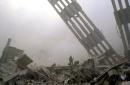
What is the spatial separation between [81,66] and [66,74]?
80cm

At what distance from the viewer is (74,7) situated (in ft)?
51.2

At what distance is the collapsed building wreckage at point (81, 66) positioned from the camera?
862cm

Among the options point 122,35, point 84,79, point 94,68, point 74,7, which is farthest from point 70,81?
point 74,7

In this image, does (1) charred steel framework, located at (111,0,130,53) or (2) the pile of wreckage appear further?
(1) charred steel framework, located at (111,0,130,53)

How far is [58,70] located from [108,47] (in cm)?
449

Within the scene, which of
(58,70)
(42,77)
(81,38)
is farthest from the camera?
(81,38)

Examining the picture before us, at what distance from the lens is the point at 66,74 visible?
10.9 m

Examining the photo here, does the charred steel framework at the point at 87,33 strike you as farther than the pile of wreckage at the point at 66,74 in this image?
Yes

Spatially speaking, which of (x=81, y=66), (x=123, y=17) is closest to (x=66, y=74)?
(x=81, y=66)

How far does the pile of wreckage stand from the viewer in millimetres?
8249

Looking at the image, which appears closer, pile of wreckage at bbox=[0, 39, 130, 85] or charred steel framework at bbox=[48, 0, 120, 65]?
pile of wreckage at bbox=[0, 39, 130, 85]

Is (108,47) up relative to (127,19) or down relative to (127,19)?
down

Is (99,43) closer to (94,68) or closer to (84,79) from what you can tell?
(94,68)

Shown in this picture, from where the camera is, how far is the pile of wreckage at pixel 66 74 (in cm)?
825
